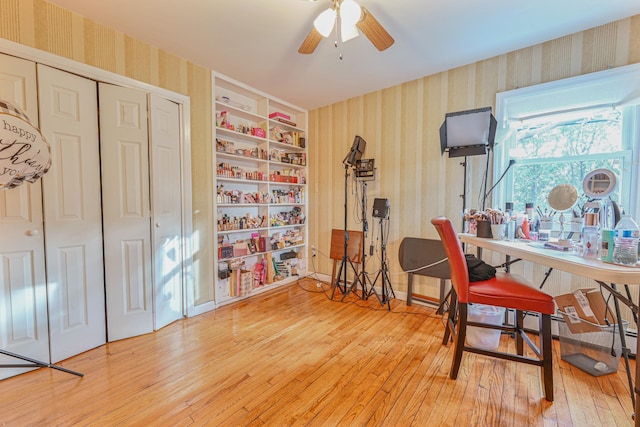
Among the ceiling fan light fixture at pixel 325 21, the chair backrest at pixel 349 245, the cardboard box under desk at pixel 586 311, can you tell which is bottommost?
the cardboard box under desk at pixel 586 311

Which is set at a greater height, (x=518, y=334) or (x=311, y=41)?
(x=311, y=41)

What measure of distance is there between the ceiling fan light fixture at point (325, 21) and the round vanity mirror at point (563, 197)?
1943 mm

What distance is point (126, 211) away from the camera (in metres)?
2.15

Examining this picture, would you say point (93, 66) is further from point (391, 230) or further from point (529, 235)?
point (529, 235)

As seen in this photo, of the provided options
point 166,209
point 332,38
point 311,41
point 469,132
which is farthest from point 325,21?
point 166,209

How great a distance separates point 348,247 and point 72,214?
268 cm

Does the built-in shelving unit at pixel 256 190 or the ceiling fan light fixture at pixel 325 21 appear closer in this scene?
the ceiling fan light fixture at pixel 325 21

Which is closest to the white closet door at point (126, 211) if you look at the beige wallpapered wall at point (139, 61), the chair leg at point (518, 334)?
the beige wallpapered wall at point (139, 61)

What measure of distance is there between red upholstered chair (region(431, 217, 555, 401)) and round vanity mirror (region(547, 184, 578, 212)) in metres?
0.59

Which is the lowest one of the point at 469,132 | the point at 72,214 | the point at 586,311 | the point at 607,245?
the point at 586,311

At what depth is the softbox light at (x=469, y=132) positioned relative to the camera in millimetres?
2248

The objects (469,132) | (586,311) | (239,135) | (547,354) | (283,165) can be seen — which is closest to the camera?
(547,354)

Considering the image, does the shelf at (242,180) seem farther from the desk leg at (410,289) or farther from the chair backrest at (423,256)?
the desk leg at (410,289)

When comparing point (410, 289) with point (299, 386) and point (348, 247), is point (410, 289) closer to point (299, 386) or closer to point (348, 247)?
point (348, 247)
